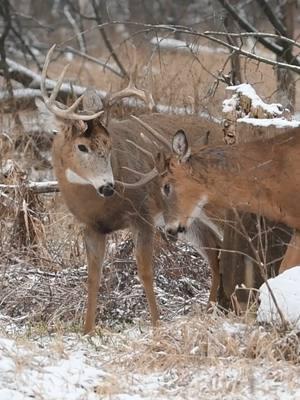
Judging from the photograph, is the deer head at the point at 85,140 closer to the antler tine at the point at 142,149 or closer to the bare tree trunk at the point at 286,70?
the antler tine at the point at 142,149

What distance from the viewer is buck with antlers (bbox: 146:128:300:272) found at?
698 cm

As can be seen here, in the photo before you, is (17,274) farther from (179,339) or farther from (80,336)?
(179,339)

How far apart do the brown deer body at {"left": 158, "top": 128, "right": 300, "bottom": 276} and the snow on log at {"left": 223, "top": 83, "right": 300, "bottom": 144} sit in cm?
31

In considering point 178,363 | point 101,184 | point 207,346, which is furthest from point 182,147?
point 178,363

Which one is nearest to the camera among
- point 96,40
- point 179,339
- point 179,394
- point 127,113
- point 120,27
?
point 179,394

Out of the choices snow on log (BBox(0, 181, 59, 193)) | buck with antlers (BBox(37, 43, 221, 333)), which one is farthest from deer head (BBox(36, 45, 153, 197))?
snow on log (BBox(0, 181, 59, 193))

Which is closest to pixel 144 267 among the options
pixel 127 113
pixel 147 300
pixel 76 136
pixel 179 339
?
pixel 147 300

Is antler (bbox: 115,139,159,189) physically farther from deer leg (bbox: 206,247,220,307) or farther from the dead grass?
the dead grass

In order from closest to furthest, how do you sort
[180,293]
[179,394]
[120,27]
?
[179,394]
[180,293]
[120,27]

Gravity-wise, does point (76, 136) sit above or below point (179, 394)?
A: above

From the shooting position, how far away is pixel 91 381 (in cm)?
533

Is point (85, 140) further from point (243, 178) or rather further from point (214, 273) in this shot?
point (214, 273)

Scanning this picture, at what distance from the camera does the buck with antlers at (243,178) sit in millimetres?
6977

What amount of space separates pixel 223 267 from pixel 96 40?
16.0 meters
